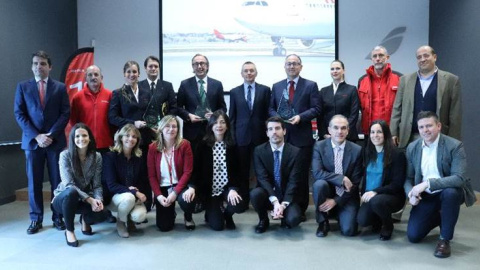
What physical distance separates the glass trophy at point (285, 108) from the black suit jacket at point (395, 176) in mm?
1024

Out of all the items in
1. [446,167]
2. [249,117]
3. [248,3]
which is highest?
[248,3]

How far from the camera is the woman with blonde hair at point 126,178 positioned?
321cm

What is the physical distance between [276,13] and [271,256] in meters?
4.07

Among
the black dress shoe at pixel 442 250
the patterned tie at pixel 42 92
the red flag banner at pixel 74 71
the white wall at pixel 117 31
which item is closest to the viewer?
the black dress shoe at pixel 442 250

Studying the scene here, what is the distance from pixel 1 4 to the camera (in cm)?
448

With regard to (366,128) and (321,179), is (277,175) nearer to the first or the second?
(321,179)

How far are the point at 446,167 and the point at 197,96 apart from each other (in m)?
2.36

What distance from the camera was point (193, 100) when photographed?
3.91 m

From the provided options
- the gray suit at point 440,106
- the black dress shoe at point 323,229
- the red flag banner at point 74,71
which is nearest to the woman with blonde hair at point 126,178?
the black dress shoe at point 323,229

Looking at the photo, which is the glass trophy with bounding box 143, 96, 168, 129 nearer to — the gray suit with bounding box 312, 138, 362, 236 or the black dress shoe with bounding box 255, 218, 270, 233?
the black dress shoe with bounding box 255, 218, 270, 233

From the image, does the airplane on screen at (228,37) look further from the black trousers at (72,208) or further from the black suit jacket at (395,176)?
the black trousers at (72,208)

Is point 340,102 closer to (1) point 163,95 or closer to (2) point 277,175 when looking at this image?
(2) point 277,175

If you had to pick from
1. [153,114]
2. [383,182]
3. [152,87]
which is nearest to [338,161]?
[383,182]

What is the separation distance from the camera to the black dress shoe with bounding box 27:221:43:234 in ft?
11.0
